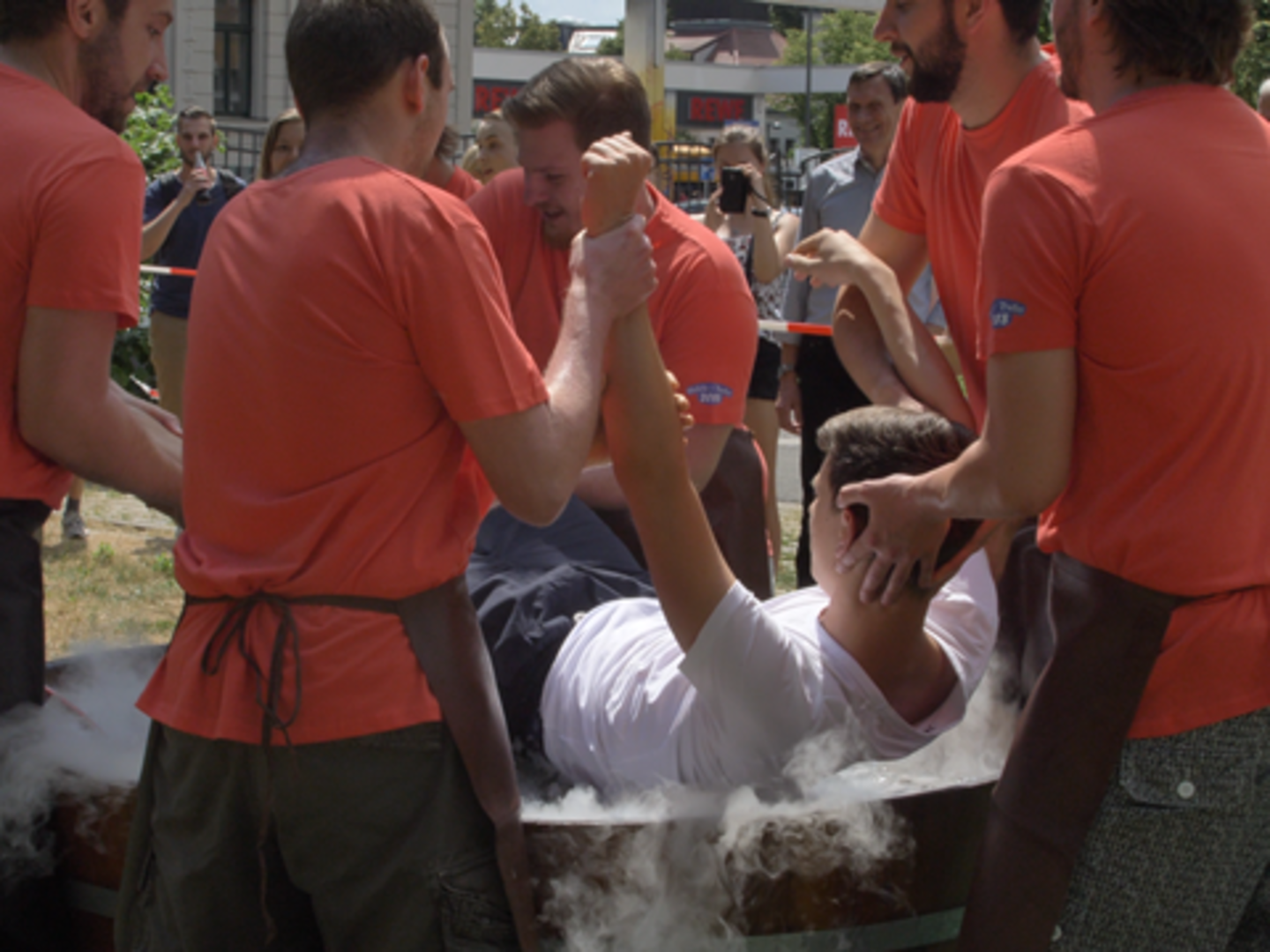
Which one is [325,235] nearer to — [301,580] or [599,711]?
[301,580]

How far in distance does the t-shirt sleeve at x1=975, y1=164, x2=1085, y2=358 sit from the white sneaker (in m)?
5.34

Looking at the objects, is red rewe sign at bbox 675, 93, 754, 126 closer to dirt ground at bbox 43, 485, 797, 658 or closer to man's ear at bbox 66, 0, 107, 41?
dirt ground at bbox 43, 485, 797, 658

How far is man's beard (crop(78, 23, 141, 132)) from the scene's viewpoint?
2033mm

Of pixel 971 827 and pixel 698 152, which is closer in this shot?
pixel 971 827

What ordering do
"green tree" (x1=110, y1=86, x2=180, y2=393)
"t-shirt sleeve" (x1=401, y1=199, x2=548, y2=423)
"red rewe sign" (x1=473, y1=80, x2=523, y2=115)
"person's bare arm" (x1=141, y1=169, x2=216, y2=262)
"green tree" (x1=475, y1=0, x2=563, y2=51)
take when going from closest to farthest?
1. "t-shirt sleeve" (x1=401, y1=199, x2=548, y2=423)
2. "person's bare arm" (x1=141, y1=169, x2=216, y2=262)
3. "green tree" (x1=110, y1=86, x2=180, y2=393)
4. "red rewe sign" (x1=473, y1=80, x2=523, y2=115)
5. "green tree" (x1=475, y1=0, x2=563, y2=51)

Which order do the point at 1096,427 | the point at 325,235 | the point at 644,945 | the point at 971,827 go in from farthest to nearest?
1. the point at 971,827
2. the point at 644,945
3. the point at 1096,427
4. the point at 325,235

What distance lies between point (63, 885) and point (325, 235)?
3.57ft

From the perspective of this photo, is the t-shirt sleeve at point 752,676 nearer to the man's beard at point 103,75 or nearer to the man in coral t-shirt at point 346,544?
the man in coral t-shirt at point 346,544

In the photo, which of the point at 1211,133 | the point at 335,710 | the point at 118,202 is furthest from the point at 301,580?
the point at 1211,133

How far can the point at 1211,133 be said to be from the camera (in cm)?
165

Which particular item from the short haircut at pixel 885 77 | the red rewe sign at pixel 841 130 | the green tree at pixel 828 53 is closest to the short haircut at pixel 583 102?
the short haircut at pixel 885 77

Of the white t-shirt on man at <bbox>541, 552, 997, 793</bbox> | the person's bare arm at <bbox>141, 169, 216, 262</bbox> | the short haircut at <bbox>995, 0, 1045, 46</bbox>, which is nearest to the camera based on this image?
the white t-shirt on man at <bbox>541, 552, 997, 793</bbox>

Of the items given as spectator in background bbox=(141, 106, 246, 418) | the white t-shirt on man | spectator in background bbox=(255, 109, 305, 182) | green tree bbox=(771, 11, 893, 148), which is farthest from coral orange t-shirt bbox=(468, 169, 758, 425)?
green tree bbox=(771, 11, 893, 148)

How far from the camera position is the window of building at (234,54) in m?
18.3
